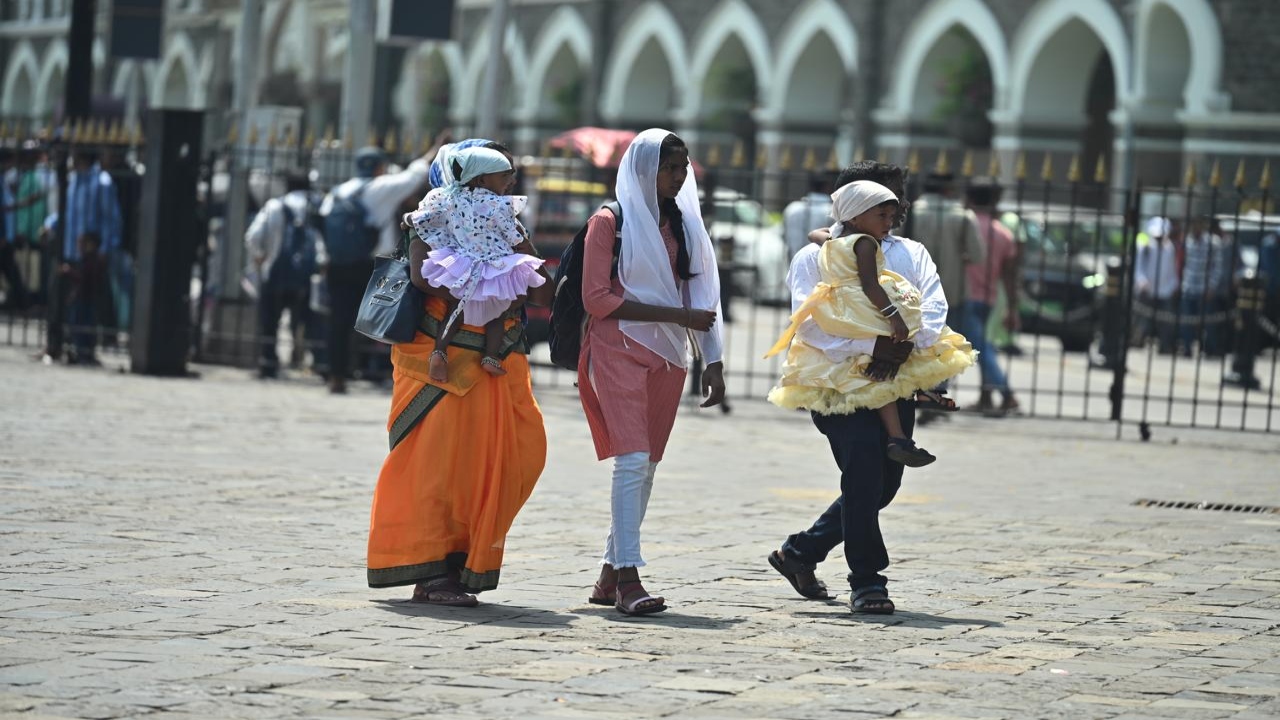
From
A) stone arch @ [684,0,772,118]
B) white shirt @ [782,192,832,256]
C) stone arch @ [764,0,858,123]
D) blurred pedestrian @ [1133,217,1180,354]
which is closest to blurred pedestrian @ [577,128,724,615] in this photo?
white shirt @ [782,192,832,256]

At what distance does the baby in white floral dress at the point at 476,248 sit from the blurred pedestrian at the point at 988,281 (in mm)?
7557

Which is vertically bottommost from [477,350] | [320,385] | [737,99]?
[320,385]

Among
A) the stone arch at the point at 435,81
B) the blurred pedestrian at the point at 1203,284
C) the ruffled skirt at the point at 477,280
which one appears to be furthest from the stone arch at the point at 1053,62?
the ruffled skirt at the point at 477,280

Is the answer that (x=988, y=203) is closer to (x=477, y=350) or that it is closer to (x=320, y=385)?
(x=320, y=385)

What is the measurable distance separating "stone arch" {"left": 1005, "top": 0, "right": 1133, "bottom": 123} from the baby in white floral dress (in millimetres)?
25614

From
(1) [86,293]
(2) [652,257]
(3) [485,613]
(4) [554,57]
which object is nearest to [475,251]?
(2) [652,257]

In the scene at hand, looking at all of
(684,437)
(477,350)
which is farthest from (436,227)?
(684,437)

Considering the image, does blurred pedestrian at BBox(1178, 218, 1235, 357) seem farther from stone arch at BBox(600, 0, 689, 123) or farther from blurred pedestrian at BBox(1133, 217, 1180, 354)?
stone arch at BBox(600, 0, 689, 123)

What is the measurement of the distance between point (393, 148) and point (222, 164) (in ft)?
10.2

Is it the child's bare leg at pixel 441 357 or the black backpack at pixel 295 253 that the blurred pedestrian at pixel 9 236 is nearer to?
the black backpack at pixel 295 253

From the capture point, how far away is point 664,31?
40.2m

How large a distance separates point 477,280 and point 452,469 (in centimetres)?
62

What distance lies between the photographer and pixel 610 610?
22.4 feet

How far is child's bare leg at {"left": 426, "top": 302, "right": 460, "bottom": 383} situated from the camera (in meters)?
6.80
